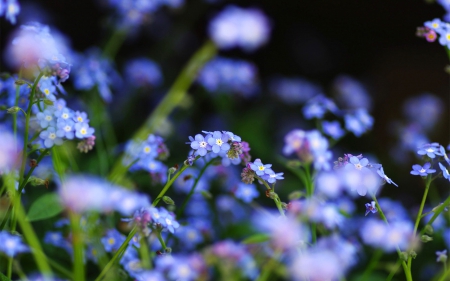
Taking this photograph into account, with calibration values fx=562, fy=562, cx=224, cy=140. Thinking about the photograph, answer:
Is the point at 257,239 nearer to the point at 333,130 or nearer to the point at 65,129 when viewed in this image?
the point at 333,130

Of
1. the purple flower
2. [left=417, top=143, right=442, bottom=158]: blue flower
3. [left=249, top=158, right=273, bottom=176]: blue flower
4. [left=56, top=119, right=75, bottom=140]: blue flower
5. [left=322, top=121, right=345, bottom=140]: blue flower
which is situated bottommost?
[left=322, top=121, right=345, bottom=140]: blue flower

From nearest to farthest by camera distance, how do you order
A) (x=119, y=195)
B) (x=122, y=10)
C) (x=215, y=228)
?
(x=119, y=195) → (x=215, y=228) → (x=122, y=10)

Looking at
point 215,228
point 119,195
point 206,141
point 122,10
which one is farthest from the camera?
point 122,10

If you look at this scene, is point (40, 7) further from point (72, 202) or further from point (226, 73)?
point (72, 202)

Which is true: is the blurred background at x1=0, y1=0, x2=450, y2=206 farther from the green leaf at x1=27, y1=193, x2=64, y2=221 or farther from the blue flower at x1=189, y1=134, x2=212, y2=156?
the blue flower at x1=189, y1=134, x2=212, y2=156

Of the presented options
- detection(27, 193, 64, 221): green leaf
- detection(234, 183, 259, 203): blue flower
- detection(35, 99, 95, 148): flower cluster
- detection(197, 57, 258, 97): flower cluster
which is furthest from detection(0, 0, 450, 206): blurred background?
detection(35, 99, 95, 148): flower cluster

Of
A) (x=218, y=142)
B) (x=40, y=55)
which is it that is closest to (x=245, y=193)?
(x=218, y=142)

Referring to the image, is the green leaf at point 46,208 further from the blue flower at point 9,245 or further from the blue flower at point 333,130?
the blue flower at point 333,130

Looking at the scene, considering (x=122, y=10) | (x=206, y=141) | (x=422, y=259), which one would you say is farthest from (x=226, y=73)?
(x=206, y=141)
